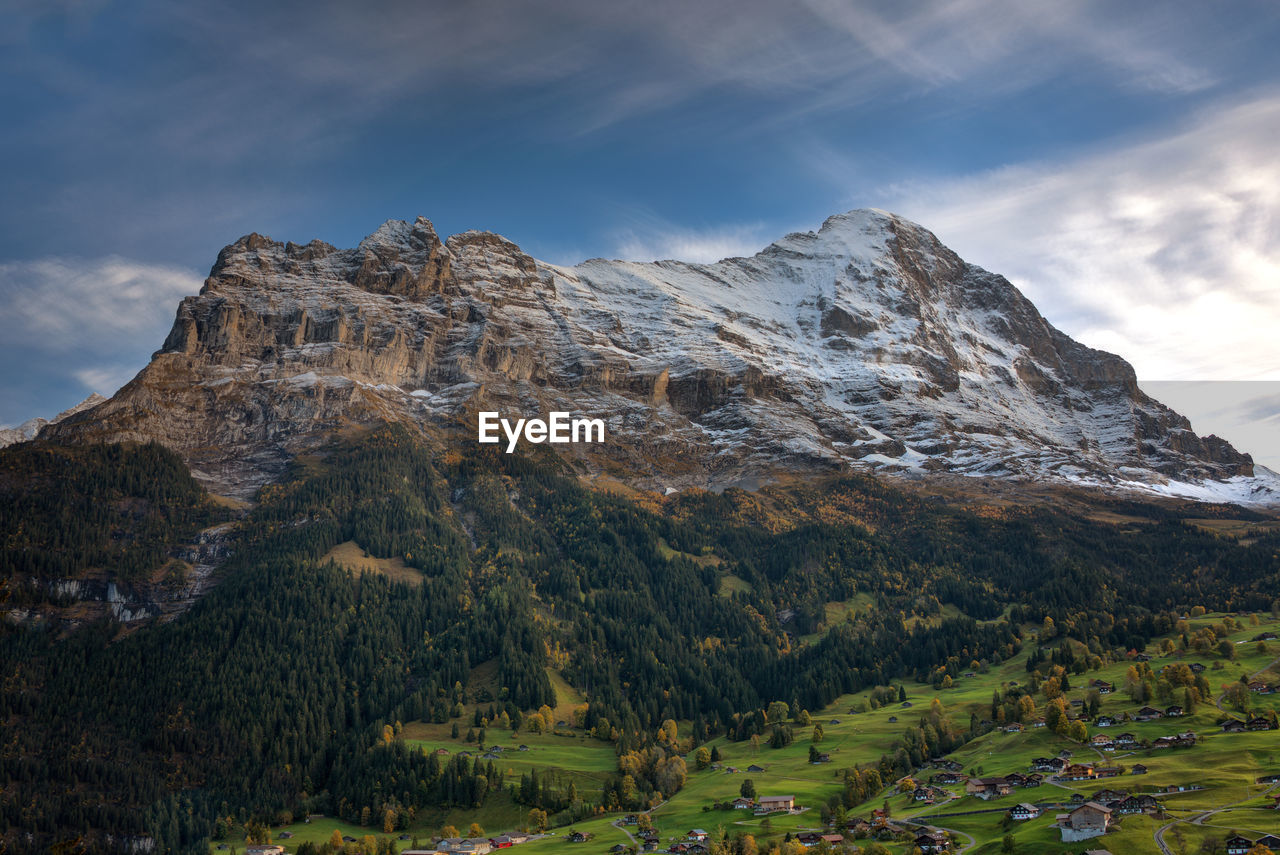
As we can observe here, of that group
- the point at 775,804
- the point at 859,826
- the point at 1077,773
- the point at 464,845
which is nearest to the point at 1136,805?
the point at 1077,773

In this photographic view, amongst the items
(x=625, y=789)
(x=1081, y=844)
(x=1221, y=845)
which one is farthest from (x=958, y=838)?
(x=625, y=789)

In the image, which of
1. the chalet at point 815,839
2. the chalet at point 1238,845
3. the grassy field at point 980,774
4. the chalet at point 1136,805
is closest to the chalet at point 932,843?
the grassy field at point 980,774

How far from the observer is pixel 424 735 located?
199625 mm

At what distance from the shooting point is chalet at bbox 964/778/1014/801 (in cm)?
13362

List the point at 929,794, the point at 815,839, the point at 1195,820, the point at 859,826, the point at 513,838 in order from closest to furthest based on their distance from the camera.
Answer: the point at 1195,820 < the point at 859,826 < the point at 815,839 < the point at 929,794 < the point at 513,838

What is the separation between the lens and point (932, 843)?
11238 cm

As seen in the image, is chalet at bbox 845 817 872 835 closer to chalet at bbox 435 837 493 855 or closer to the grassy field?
the grassy field

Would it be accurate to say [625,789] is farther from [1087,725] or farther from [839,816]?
[1087,725]

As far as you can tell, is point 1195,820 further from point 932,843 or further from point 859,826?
point 859,826

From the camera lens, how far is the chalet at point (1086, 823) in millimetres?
103250

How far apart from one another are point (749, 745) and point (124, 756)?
125 m

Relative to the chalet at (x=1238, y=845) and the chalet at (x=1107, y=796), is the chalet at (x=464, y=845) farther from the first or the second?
the chalet at (x=1238, y=845)

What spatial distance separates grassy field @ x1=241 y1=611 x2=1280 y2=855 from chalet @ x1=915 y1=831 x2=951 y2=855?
228cm

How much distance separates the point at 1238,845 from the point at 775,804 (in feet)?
223
